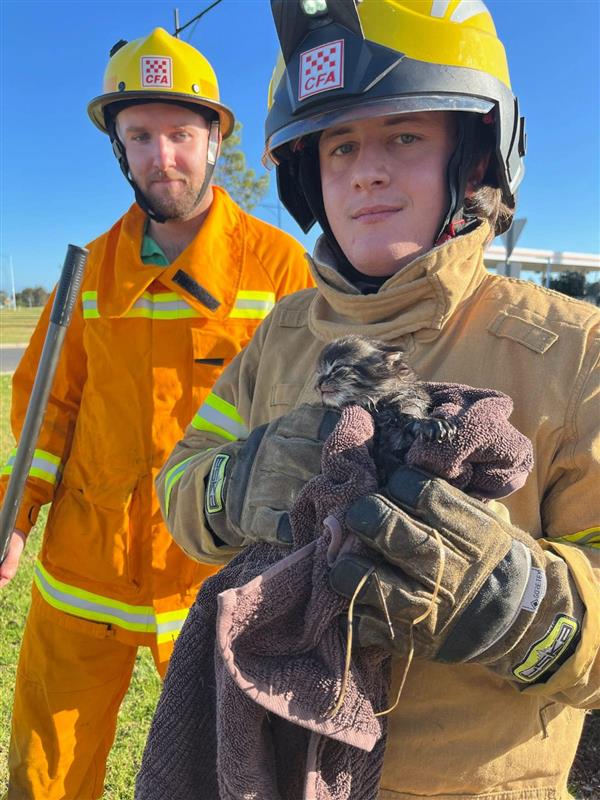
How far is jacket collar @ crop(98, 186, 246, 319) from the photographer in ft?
8.74

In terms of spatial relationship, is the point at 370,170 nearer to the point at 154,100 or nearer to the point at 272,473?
the point at 272,473

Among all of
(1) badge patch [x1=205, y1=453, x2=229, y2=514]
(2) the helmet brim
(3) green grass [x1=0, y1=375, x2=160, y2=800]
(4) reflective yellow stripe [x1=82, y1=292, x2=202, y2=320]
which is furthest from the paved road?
(1) badge patch [x1=205, y1=453, x2=229, y2=514]

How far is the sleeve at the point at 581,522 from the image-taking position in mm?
1083

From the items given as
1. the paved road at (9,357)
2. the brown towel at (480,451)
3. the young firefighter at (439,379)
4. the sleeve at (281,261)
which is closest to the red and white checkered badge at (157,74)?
the sleeve at (281,261)

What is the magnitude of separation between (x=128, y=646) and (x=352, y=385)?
2067 millimetres

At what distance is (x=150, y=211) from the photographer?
110 inches

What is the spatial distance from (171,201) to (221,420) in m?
1.42

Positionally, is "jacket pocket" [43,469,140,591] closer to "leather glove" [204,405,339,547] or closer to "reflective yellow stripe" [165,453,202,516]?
"reflective yellow stripe" [165,453,202,516]

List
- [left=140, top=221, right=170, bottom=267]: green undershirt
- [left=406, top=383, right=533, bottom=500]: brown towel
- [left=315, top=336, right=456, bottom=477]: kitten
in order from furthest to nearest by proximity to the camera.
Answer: [left=140, top=221, right=170, bottom=267]: green undershirt < [left=315, top=336, right=456, bottom=477]: kitten < [left=406, top=383, right=533, bottom=500]: brown towel

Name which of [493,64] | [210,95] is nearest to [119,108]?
[210,95]

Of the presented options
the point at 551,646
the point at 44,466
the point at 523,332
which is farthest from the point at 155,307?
the point at 551,646

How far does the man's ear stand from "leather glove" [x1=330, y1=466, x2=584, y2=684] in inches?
36.0

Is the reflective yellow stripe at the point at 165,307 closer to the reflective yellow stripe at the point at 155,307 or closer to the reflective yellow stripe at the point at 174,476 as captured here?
the reflective yellow stripe at the point at 155,307

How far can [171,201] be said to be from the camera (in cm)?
280
